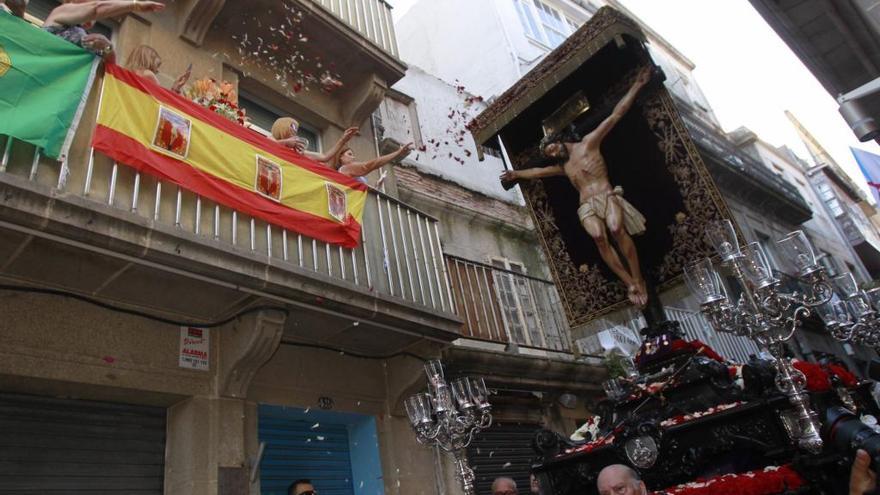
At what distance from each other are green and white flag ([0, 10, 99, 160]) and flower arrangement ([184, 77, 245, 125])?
1546mm

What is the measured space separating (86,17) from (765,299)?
5952mm

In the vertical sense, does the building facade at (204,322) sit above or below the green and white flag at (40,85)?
below

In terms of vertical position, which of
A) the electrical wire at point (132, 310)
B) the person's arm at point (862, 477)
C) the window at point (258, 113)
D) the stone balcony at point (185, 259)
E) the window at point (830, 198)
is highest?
the window at point (830, 198)

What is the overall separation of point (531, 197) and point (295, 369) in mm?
3641

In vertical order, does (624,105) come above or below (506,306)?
above

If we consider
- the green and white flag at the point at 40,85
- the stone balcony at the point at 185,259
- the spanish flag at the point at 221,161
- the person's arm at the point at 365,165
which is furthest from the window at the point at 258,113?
the green and white flag at the point at 40,85

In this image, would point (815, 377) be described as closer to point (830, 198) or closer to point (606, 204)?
point (606, 204)

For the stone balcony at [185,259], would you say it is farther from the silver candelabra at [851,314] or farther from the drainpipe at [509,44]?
the drainpipe at [509,44]

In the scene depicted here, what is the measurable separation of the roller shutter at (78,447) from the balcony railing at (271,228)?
1.76 meters

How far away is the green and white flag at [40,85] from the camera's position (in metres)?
4.12

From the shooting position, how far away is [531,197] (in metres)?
7.73

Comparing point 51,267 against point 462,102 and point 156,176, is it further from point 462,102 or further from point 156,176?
point 462,102

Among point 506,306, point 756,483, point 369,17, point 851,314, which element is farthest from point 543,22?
point 756,483

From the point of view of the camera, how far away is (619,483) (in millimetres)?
3561
